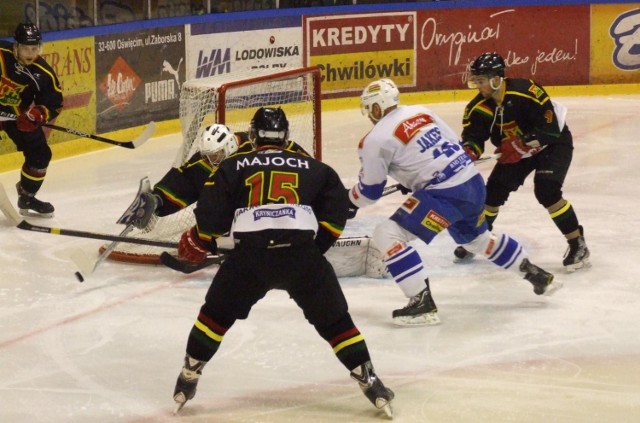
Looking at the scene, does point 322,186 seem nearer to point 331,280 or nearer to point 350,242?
point 331,280

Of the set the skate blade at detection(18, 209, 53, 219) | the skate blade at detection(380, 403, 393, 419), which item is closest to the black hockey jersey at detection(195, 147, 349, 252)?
the skate blade at detection(380, 403, 393, 419)

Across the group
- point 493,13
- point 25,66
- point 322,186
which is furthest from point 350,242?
point 493,13

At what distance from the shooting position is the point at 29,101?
6.73m

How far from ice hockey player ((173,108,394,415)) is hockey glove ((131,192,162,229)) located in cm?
133

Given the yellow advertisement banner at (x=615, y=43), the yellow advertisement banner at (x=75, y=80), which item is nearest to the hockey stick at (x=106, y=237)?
the yellow advertisement banner at (x=75, y=80)

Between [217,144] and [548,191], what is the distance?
1.68 metres

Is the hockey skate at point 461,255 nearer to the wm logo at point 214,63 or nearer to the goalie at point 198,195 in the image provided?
the goalie at point 198,195

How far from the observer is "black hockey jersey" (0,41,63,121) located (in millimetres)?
6633

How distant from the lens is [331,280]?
3812 millimetres

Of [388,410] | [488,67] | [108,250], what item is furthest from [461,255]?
[388,410]

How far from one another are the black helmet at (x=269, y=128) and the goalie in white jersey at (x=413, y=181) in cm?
101

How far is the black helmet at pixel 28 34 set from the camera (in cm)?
648

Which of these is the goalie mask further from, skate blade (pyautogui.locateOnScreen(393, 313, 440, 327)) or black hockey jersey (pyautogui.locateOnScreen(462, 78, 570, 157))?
black hockey jersey (pyautogui.locateOnScreen(462, 78, 570, 157))

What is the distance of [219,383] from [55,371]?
0.58 m
